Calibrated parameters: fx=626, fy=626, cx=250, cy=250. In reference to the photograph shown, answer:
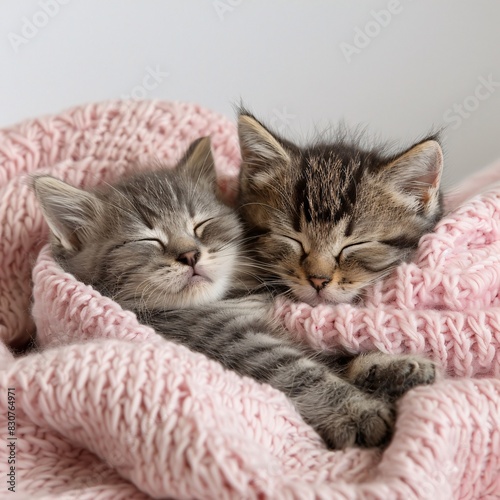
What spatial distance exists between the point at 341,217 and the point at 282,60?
1.20 metres

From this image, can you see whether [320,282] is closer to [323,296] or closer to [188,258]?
[323,296]

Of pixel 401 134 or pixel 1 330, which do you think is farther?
pixel 401 134

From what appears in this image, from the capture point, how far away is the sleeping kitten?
143 centimetres

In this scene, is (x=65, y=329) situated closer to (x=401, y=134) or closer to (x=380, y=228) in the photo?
(x=380, y=228)

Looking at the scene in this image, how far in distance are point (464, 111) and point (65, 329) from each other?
177 centimetres

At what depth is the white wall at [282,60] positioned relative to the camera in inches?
93.7

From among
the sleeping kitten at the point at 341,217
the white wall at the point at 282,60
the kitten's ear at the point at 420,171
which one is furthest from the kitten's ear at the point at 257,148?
the white wall at the point at 282,60

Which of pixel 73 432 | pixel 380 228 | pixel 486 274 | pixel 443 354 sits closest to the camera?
pixel 73 432

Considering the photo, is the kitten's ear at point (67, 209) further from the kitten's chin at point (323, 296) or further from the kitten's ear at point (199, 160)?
the kitten's chin at point (323, 296)

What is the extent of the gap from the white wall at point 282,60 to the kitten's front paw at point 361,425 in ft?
5.00

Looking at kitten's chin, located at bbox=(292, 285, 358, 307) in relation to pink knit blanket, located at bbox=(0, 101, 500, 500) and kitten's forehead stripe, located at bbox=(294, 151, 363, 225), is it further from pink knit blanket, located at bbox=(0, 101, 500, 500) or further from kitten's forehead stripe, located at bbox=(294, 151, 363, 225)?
kitten's forehead stripe, located at bbox=(294, 151, 363, 225)

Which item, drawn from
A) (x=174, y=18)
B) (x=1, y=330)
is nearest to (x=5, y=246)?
(x=1, y=330)

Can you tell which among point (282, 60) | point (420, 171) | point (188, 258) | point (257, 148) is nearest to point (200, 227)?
point (188, 258)

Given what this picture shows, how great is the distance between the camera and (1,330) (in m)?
1.58
